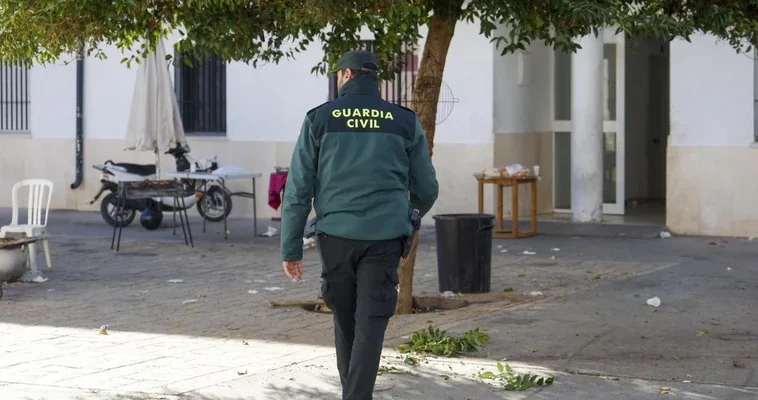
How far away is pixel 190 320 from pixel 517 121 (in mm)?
8941

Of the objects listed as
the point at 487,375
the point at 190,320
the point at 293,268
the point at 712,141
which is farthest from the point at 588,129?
the point at 293,268

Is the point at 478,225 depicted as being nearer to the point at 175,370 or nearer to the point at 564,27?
the point at 564,27

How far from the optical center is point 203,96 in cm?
1938

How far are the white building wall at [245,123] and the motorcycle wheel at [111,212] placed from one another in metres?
1.58

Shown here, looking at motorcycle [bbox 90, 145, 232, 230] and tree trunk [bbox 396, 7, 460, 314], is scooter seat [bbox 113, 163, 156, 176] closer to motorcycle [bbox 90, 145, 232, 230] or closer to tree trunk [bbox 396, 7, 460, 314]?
motorcycle [bbox 90, 145, 232, 230]

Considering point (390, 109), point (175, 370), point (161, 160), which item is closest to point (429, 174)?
point (390, 109)

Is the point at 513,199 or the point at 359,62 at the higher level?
the point at 359,62

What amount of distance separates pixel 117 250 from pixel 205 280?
298cm

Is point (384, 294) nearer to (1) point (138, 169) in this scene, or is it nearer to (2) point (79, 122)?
(1) point (138, 169)

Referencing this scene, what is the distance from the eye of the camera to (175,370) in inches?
306

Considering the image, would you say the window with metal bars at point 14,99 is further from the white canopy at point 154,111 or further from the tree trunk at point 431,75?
the tree trunk at point 431,75

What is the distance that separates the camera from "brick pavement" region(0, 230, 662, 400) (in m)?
7.42

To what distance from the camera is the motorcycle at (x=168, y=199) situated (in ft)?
56.3

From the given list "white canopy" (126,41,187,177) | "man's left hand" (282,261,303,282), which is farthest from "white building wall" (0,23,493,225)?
"man's left hand" (282,261,303,282)
